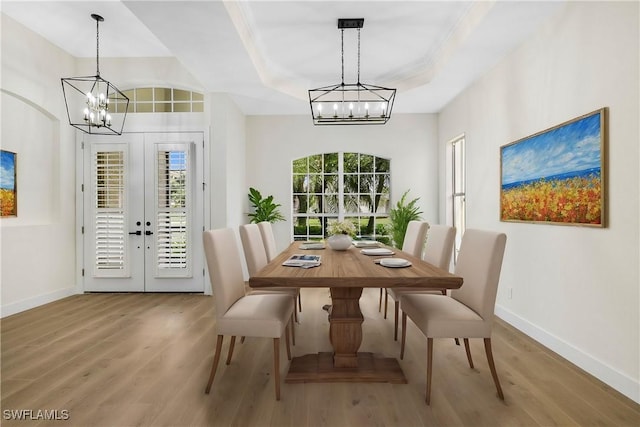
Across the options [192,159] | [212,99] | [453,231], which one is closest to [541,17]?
[453,231]

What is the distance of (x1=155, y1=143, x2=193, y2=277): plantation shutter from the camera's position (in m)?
4.75

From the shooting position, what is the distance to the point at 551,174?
9.48ft

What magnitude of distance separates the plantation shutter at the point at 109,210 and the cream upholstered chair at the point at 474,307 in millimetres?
4189

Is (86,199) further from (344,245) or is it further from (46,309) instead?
(344,245)

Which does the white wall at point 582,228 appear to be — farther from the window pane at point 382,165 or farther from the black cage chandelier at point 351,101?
the window pane at point 382,165

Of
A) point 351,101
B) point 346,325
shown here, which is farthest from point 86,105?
point 346,325

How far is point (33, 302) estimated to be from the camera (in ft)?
13.3

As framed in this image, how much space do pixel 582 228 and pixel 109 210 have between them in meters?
5.38

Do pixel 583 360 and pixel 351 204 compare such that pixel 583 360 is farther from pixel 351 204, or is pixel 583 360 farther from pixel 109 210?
pixel 109 210

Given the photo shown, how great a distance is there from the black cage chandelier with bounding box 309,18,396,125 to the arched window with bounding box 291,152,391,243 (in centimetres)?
88

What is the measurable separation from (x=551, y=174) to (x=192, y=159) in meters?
→ 4.25

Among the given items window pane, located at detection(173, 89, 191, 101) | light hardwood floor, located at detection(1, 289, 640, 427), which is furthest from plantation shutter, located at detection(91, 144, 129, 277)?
light hardwood floor, located at detection(1, 289, 640, 427)

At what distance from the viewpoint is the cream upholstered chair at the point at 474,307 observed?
207cm

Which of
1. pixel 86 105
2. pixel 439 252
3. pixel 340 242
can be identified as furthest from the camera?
pixel 86 105
